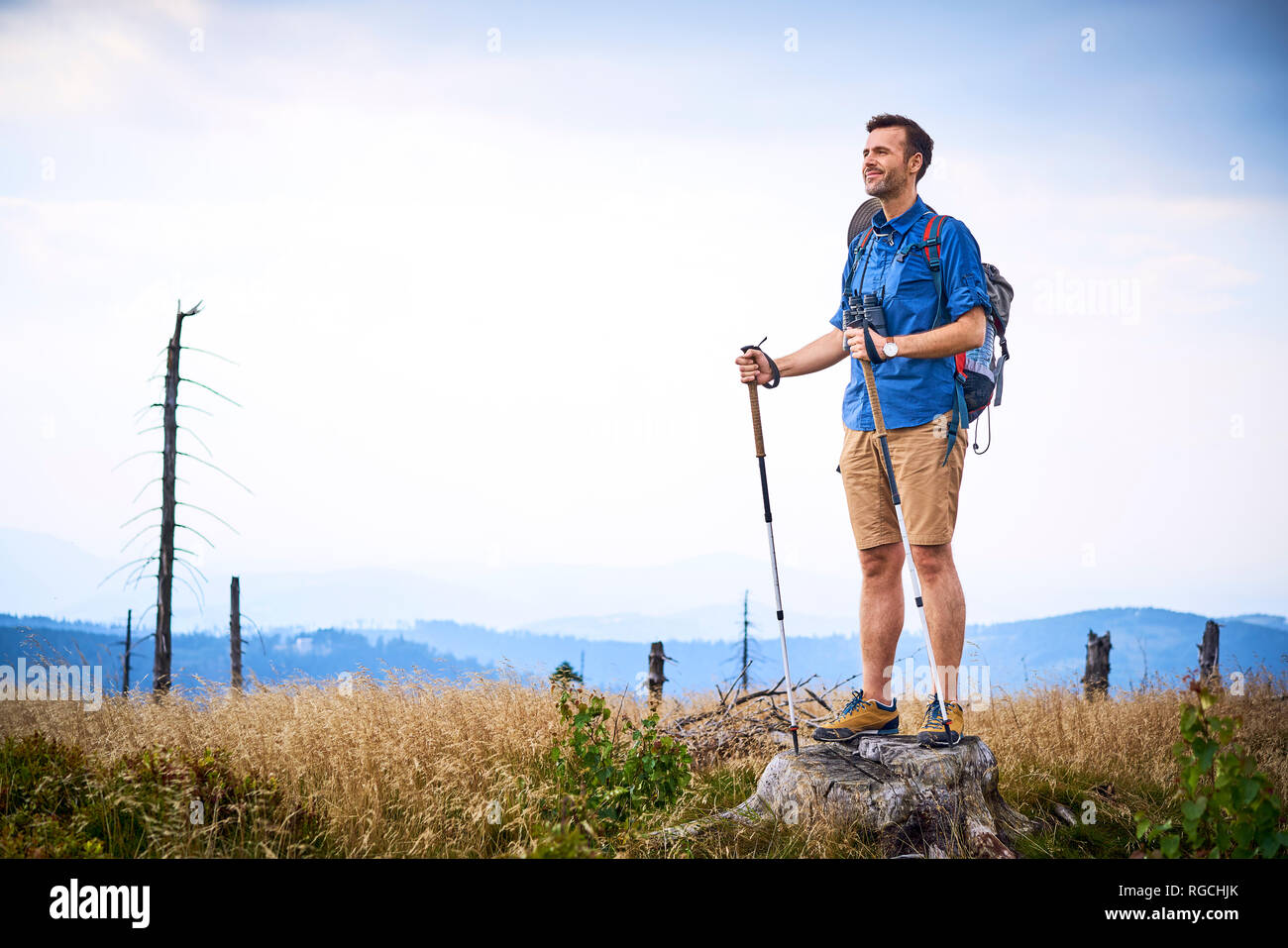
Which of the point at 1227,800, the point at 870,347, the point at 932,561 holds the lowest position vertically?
the point at 1227,800

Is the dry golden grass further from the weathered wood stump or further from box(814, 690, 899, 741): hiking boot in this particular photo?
box(814, 690, 899, 741): hiking boot

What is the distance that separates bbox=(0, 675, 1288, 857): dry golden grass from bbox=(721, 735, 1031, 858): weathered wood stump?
204 millimetres

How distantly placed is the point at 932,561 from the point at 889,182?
2317mm

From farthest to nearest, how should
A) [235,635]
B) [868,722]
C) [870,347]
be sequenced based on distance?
[235,635], [868,722], [870,347]

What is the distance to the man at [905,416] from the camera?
A: 5.31 meters

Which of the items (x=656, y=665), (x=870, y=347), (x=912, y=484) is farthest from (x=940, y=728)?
(x=656, y=665)

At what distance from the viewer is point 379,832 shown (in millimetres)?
4969

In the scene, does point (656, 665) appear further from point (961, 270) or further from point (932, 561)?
point (961, 270)

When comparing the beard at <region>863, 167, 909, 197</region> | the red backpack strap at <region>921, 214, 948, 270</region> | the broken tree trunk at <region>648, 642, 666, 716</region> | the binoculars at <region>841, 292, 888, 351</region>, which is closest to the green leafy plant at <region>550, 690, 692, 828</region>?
the binoculars at <region>841, 292, 888, 351</region>

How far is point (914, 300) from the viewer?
5.44 metres

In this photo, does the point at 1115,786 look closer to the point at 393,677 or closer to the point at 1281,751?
the point at 1281,751

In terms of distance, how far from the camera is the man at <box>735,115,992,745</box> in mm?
5309

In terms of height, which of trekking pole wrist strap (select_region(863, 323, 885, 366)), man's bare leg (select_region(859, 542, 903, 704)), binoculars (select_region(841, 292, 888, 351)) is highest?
binoculars (select_region(841, 292, 888, 351))
